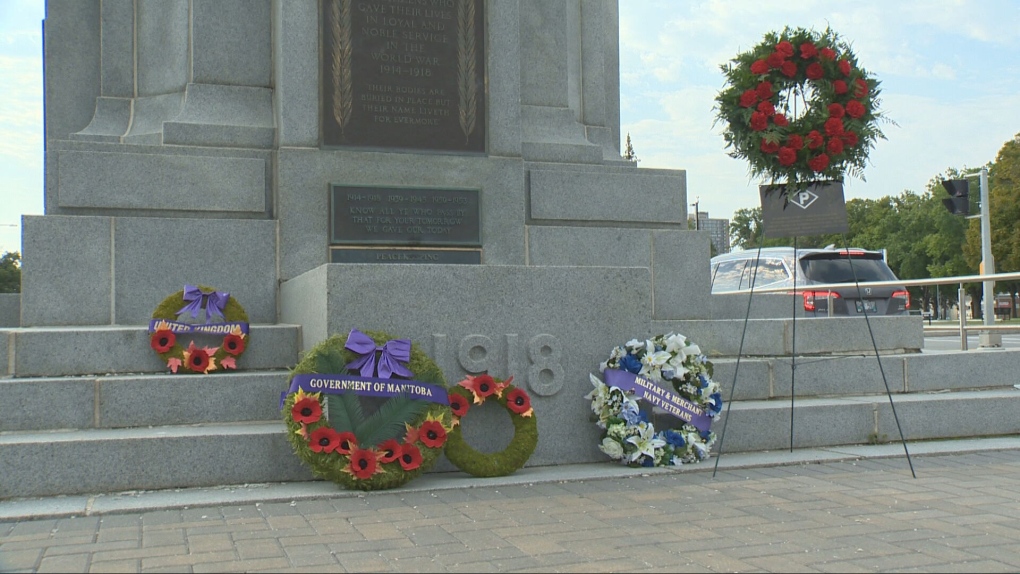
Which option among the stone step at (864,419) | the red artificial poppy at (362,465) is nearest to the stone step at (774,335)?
the stone step at (864,419)

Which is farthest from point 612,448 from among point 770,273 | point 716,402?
point 770,273

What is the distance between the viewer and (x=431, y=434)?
6.77m

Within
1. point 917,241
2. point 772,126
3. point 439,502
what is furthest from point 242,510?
point 917,241

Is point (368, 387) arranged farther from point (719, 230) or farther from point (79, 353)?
point (719, 230)

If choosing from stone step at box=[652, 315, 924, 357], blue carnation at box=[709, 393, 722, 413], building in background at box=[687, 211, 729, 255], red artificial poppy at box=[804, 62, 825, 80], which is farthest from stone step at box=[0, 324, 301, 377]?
building in background at box=[687, 211, 729, 255]

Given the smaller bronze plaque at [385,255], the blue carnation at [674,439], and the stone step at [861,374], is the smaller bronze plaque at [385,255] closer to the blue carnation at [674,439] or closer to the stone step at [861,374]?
the stone step at [861,374]

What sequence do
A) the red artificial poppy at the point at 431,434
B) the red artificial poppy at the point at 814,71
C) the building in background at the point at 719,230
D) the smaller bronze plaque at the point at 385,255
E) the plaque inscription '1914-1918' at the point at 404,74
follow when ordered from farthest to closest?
the building in background at the point at 719,230 < the plaque inscription '1914-1918' at the point at 404,74 < the smaller bronze plaque at the point at 385,255 < the red artificial poppy at the point at 814,71 < the red artificial poppy at the point at 431,434

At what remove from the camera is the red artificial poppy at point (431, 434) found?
674cm

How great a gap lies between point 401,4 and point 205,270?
316 centimetres

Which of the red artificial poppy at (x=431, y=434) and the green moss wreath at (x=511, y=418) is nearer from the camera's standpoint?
the red artificial poppy at (x=431, y=434)

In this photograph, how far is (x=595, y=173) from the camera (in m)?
10.3

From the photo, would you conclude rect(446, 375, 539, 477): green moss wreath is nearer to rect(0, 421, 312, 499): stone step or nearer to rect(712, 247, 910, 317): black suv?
rect(0, 421, 312, 499): stone step

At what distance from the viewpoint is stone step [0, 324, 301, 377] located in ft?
23.5

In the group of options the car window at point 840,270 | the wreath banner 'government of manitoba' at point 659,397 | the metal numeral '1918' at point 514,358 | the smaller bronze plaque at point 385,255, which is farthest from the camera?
the car window at point 840,270
